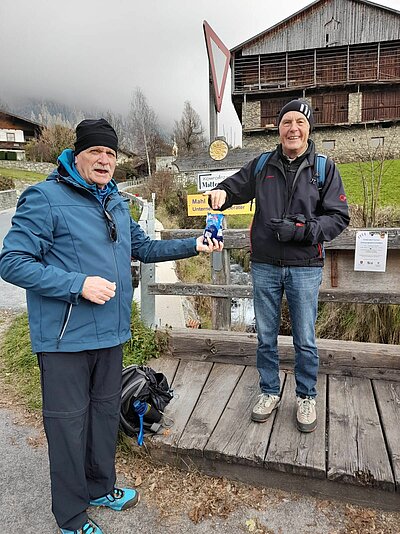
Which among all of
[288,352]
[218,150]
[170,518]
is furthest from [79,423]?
[218,150]

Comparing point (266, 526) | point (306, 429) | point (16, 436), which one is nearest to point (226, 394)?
point (306, 429)

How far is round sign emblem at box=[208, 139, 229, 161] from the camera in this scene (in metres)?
3.96

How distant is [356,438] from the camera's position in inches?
97.0

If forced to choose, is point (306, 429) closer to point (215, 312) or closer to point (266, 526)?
point (266, 526)

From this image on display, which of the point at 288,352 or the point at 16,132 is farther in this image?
the point at 16,132

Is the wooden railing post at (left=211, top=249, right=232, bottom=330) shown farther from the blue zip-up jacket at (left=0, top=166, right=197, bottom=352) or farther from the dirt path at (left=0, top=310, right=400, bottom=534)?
the blue zip-up jacket at (left=0, top=166, right=197, bottom=352)

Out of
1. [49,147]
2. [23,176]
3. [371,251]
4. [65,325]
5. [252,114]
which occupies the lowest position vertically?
[65,325]

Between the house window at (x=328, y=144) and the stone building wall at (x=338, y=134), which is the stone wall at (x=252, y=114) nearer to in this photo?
the stone building wall at (x=338, y=134)

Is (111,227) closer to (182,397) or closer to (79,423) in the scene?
(79,423)

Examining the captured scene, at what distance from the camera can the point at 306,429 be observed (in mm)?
2525

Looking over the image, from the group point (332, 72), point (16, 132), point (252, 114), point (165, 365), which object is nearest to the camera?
point (165, 365)

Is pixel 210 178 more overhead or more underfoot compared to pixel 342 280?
more overhead

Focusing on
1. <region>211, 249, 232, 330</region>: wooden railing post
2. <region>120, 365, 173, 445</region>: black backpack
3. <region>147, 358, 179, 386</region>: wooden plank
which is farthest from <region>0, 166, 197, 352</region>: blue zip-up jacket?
<region>211, 249, 232, 330</region>: wooden railing post

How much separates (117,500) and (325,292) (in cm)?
214
